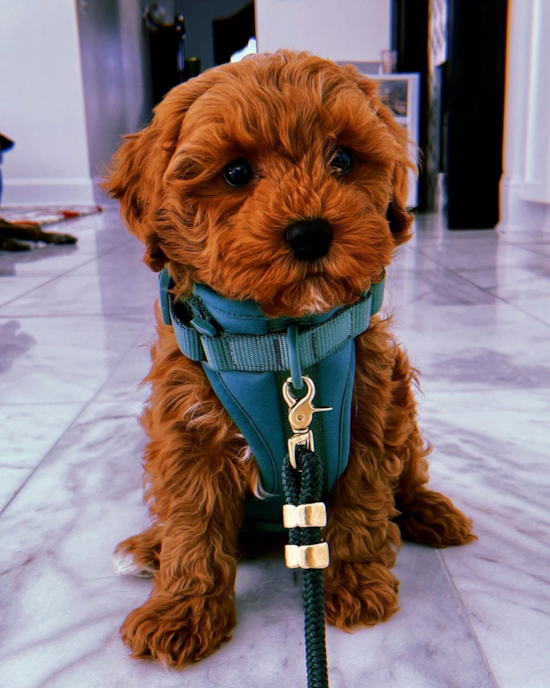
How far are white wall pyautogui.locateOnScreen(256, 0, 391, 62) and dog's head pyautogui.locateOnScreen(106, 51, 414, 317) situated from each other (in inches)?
243

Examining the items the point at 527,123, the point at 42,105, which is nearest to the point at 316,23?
the point at 527,123

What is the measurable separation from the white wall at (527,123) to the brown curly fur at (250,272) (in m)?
3.91

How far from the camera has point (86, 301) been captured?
3.23m

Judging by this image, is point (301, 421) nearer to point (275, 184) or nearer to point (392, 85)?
point (275, 184)

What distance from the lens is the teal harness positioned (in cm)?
97

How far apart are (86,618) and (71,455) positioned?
634mm

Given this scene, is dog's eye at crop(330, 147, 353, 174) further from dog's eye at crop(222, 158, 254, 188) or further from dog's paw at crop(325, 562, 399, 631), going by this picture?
dog's paw at crop(325, 562, 399, 631)

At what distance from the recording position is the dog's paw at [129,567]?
1183mm

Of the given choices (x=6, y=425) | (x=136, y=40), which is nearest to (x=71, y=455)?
(x=6, y=425)

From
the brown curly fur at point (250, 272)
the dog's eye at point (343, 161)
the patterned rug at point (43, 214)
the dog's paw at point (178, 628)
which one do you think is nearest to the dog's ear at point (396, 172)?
the brown curly fur at point (250, 272)

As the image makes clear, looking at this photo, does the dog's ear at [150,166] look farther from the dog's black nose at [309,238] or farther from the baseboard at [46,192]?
the baseboard at [46,192]

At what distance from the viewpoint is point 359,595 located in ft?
3.55

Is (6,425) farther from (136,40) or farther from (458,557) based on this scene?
(136,40)

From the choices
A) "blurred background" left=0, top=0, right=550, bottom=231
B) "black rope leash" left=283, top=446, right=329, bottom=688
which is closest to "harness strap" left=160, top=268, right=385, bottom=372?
"black rope leash" left=283, top=446, right=329, bottom=688
